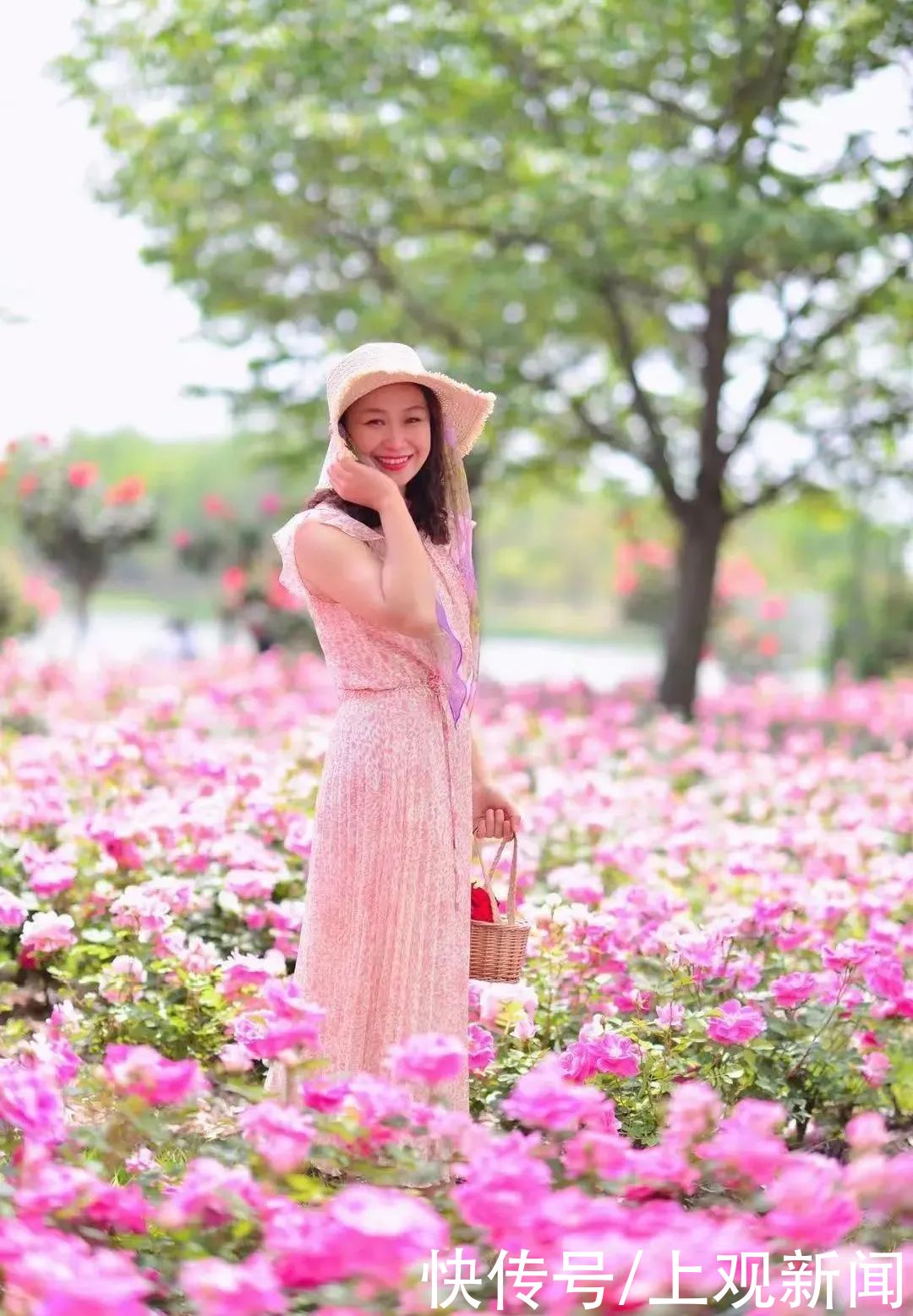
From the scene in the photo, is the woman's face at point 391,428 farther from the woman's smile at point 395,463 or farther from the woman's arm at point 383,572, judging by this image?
the woman's arm at point 383,572

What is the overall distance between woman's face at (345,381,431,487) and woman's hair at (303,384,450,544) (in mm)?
59

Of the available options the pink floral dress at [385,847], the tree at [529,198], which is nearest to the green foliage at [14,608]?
the tree at [529,198]

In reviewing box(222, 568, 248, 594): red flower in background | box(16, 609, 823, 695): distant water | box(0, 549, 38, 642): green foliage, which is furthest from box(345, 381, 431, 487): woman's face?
box(222, 568, 248, 594): red flower in background

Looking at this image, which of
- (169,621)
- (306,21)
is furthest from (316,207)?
(169,621)

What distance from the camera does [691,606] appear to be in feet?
40.8

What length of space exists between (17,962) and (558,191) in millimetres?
7014

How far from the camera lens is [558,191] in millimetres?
10062

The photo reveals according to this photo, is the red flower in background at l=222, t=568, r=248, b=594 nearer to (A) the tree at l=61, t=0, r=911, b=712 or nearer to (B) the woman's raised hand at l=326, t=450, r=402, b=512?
(A) the tree at l=61, t=0, r=911, b=712

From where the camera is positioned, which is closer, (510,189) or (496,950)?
(496,950)

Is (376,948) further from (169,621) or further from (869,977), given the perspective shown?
(169,621)

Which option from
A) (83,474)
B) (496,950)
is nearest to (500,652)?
(83,474)

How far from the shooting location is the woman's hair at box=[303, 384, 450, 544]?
3.19 m

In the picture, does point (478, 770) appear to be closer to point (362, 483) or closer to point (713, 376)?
point (362, 483)

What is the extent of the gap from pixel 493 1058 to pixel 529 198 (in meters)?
7.88
